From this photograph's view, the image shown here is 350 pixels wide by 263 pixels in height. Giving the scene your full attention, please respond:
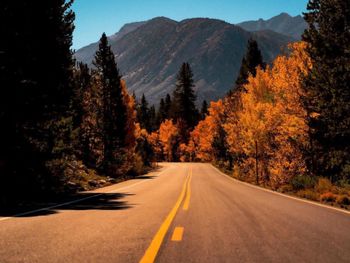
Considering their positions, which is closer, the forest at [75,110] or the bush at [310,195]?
the forest at [75,110]

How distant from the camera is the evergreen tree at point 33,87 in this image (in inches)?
642

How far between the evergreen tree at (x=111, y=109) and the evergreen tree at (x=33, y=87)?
59.7 feet

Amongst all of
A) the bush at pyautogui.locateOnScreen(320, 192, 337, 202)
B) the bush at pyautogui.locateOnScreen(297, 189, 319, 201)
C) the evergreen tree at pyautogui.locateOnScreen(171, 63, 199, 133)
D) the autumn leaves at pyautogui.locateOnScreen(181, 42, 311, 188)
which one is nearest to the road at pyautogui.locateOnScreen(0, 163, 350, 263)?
the bush at pyautogui.locateOnScreen(320, 192, 337, 202)

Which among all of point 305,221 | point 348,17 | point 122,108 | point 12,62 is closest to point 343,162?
point 348,17

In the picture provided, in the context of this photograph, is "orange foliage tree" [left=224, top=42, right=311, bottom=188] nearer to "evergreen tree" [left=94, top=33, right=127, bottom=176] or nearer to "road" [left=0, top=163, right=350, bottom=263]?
"evergreen tree" [left=94, top=33, right=127, bottom=176]

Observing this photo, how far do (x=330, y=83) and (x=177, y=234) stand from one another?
49.9ft

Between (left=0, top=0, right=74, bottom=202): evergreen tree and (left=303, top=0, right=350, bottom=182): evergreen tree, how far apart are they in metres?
13.1

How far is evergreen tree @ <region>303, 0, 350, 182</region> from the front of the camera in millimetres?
19062

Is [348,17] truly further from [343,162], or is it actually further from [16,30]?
[16,30]

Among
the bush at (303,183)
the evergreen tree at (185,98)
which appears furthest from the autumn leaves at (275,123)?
the evergreen tree at (185,98)

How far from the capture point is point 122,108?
Result: 1613 inches

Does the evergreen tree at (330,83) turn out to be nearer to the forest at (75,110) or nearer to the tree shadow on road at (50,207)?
the forest at (75,110)

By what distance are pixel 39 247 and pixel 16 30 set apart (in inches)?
512

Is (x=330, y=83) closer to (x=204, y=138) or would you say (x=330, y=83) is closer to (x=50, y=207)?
(x=50, y=207)
